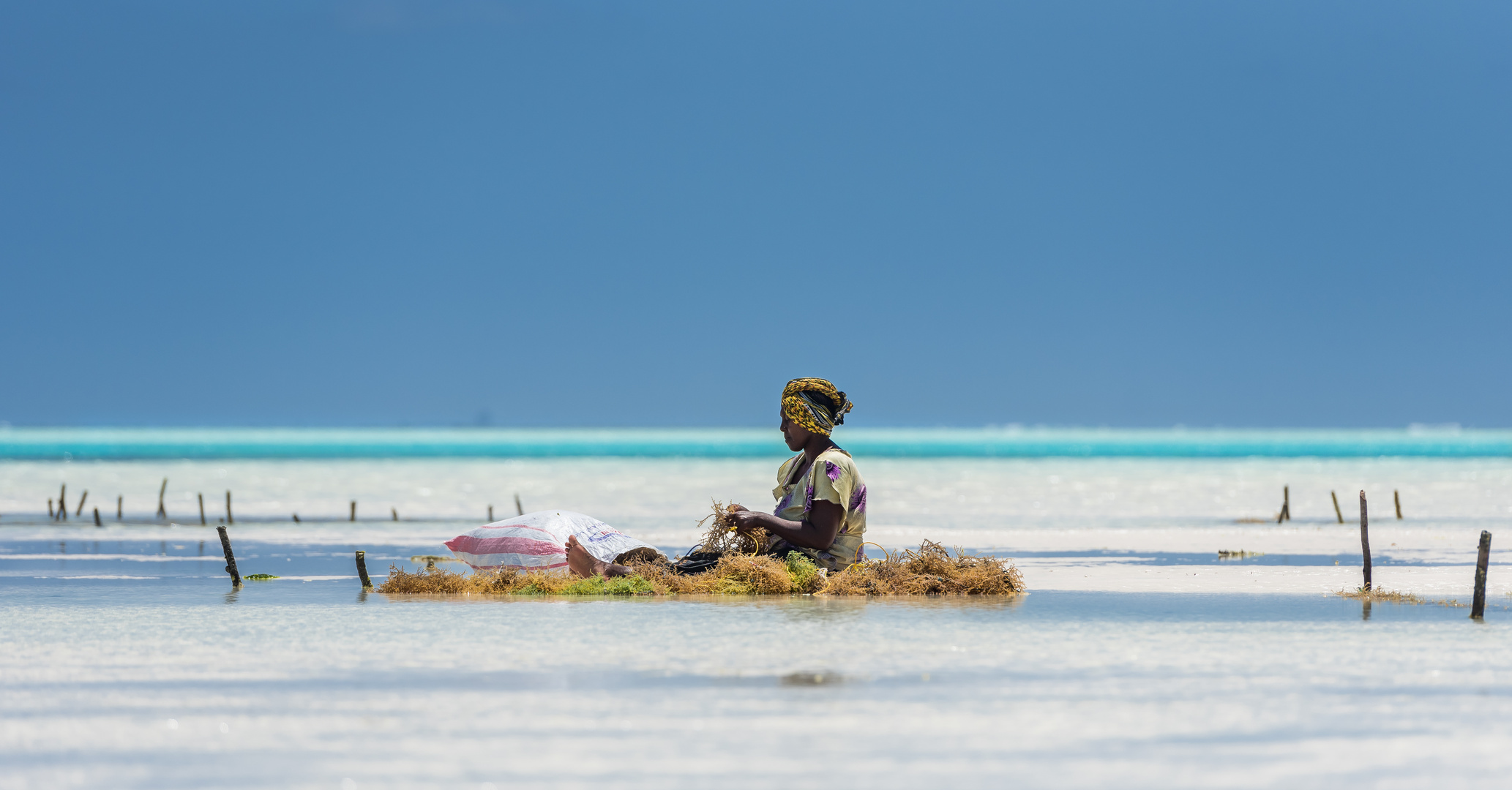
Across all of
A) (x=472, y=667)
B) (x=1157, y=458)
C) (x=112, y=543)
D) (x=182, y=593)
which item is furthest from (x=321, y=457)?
(x=472, y=667)

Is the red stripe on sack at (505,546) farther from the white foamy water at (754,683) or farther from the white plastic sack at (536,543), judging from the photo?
the white foamy water at (754,683)

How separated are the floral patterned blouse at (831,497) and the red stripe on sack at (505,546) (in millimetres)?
2437

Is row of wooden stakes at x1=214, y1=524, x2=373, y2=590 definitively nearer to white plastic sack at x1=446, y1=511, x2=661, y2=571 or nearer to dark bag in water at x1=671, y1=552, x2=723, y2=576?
white plastic sack at x1=446, y1=511, x2=661, y2=571

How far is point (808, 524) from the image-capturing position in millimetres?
14031

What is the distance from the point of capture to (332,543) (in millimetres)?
26188

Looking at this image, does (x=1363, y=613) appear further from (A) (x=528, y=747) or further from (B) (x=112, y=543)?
(B) (x=112, y=543)

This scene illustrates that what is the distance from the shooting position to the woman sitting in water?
1377 centimetres

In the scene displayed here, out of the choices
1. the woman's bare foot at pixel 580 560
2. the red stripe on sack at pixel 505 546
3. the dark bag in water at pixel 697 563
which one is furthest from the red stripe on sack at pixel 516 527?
the dark bag in water at pixel 697 563

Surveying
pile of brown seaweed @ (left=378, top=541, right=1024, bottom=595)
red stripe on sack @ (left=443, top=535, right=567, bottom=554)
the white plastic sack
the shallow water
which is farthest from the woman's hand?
red stripe on sack @ (left=443, top=535, right=567, bottom=554)

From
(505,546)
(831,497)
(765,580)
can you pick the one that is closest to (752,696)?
(831,497)

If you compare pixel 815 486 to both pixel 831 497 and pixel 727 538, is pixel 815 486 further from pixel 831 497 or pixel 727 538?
pixel 727 538

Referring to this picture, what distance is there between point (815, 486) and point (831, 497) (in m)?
0.18

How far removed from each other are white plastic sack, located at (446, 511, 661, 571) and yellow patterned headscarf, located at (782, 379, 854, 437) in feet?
8.85

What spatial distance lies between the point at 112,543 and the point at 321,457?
8352 cm
